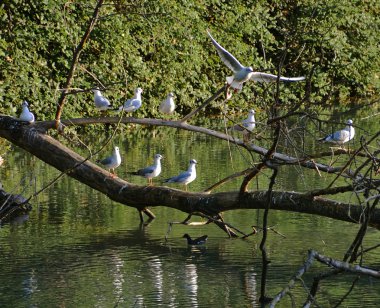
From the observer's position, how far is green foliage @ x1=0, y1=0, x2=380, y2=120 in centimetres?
1505

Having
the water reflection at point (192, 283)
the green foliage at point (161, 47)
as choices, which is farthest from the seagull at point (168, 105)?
the water reflection at point (192, 283)

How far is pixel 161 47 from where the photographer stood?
1792cm

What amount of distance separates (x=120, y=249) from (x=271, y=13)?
15434mm

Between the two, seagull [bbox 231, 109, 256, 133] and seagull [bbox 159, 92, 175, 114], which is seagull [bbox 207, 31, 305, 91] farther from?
seagull [bbox 159, 92, 175, 114]

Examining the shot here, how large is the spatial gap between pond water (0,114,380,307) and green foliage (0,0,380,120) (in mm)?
1985

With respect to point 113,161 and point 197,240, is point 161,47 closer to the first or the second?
point 113,161

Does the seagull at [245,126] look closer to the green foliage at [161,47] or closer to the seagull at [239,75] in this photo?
the seagull at [239,75]

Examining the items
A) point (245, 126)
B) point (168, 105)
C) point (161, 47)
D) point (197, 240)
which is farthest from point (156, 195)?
point (161, 47)

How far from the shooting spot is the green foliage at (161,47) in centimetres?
1505

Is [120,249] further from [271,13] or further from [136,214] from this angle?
[271,13]

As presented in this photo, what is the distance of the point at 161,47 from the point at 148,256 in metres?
10.5

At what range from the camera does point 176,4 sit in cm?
1744

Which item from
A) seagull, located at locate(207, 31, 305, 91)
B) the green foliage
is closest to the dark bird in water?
seagull, located at locate(207, 31, 305, 91)

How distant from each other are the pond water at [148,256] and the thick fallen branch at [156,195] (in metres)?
0.25
